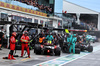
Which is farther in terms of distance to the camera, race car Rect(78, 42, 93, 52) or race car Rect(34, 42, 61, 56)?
race car Rect(78, 42, 93, 52)

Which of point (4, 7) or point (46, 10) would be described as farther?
point (46, 10)

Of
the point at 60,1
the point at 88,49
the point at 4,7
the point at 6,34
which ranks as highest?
the point at 60,1

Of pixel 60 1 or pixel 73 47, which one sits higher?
pixel 60 1

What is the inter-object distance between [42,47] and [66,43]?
11.5ft

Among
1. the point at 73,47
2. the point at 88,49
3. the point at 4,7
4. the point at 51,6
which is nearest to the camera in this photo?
the point at 73,47

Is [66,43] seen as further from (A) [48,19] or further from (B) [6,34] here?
(A) [48,19]

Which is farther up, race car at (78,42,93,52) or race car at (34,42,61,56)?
race car at (34,42,61,56)

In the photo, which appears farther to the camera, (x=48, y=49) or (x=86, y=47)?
(x=86, y=47)

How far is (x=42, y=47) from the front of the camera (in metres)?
16.1

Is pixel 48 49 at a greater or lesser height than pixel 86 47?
greater

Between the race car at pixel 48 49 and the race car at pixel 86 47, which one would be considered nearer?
the race car at pixel 48 49

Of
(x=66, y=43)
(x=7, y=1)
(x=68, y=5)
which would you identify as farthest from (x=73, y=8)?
(x=66, y=43)

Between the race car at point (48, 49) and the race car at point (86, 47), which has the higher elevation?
the race car at point (48, 49)

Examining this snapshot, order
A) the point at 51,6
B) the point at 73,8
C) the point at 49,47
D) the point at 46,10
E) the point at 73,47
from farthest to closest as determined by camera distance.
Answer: the point at 73,8 → the point at 51,6 → the point at 46,10 → the point at 73,47 → the point at 49,47
